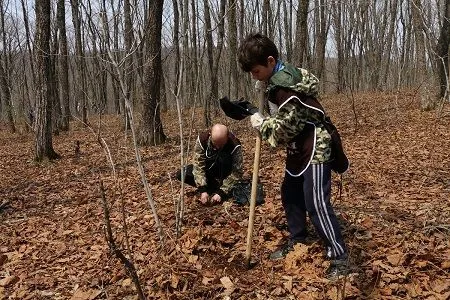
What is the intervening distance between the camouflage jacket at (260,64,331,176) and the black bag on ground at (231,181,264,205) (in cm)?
179

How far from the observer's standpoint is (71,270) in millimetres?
3643

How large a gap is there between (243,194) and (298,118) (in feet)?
6.71

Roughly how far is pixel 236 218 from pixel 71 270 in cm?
171

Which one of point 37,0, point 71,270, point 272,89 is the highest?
point 37,0

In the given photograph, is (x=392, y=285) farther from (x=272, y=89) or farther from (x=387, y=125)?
(x=387, y=125)

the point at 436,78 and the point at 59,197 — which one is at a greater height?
the point at 436,78

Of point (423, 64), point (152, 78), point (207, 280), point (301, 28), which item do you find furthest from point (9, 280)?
point (423, 64)

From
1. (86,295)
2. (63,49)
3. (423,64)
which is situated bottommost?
(86,295)

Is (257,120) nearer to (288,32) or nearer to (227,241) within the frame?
(227,241)

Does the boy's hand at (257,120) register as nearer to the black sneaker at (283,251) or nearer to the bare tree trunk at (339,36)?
the black sneaker at (283,251)

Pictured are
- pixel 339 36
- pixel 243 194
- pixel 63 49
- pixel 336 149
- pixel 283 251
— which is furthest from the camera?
pixel 339 36

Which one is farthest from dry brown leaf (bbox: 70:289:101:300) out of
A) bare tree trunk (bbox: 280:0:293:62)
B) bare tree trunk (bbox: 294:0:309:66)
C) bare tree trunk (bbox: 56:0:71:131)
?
bare tree trunk (bbox: 280:0:293:62)

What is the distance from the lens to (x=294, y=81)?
→ 2789mm

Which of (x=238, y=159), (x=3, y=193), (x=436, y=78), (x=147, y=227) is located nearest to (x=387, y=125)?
(x=436, y=78)
